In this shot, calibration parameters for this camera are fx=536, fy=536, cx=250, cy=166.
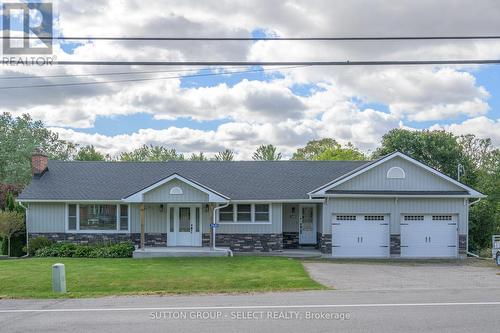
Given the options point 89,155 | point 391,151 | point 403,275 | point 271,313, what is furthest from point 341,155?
point 271,313

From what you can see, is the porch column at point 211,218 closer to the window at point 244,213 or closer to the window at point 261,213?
the window at point 244,213

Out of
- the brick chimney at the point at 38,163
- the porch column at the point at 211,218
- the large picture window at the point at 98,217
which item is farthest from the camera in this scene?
the brick chimney at the point at 38,163

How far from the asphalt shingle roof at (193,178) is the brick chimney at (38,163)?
34 centimetres

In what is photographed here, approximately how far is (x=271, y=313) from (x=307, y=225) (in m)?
→ 17.0

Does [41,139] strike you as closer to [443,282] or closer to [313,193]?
[313,193]

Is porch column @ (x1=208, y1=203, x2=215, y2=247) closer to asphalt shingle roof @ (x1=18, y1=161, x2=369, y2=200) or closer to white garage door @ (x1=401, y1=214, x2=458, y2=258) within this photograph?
asphalt shingle roof @ (x1=18, y1=161, x2=369, y2=200)

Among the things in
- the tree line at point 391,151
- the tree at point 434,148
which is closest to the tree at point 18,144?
the tree line at point 391,151

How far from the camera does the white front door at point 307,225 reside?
28.0 metres

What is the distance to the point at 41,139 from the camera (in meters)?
59.5

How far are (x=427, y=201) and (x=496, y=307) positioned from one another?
553 inches

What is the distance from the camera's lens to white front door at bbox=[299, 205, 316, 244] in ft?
92.0

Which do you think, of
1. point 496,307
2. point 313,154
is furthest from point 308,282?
point 313,154

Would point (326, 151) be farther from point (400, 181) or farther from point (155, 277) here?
point (155, 277)

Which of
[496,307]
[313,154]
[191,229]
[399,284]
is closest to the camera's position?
[496,307]
